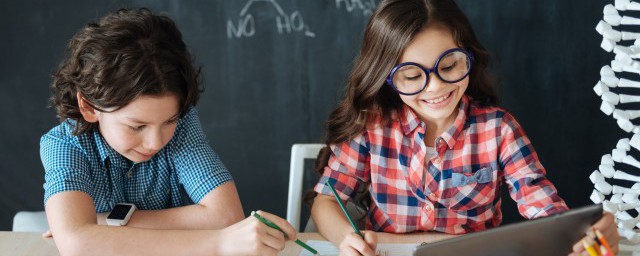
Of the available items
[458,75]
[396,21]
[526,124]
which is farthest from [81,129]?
[526,124]

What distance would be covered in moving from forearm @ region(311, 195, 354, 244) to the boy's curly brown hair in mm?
384

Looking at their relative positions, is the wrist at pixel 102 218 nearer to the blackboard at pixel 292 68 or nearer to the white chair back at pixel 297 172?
the white chair back at pixel 297 172

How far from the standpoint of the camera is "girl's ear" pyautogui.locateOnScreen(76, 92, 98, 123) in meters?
1.56

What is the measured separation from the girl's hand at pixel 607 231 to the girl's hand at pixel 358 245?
0.37 m

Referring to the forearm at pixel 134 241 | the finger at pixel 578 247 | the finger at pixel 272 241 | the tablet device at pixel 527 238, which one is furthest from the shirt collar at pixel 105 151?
the finger at pixel 578 247

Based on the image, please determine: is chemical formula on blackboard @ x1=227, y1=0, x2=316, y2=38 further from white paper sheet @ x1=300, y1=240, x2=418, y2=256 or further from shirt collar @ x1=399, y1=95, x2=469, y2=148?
white paper sheet @ x1=300, y1=240, x2=418, y2=256

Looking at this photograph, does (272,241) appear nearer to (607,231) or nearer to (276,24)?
(607,231)

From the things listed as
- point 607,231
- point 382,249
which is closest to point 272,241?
point 382,249

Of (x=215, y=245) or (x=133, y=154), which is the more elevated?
(x=133, y=154)

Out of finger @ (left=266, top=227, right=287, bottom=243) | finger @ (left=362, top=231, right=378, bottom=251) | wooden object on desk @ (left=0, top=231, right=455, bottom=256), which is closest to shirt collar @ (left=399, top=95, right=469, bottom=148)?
→ wooden object on desk @ (left=0, top=231, right=455, bottom=256)

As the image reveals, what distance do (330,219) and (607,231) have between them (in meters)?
0.60

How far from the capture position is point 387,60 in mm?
1616

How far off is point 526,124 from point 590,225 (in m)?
1.10

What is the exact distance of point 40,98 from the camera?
7.80 ft
